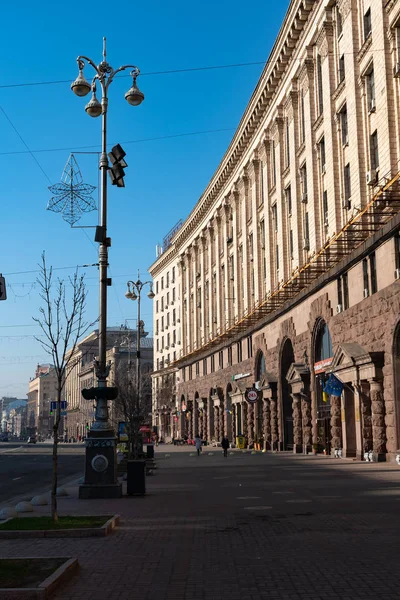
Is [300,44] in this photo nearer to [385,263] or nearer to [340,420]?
[385,263]

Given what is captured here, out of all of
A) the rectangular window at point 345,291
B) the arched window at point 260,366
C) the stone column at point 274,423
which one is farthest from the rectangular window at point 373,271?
the arched window at point 260,366

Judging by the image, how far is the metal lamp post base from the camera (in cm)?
1908

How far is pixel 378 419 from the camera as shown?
28.5 metres

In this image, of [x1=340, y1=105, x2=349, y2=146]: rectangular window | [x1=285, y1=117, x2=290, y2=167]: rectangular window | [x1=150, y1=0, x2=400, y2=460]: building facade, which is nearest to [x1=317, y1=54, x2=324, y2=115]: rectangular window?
[x1=150, y1=0, x2=400, y2=460]: building facade

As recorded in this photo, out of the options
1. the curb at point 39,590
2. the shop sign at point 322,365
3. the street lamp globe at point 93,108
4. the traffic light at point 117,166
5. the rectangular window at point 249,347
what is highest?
the street lamp globe at point 93,108

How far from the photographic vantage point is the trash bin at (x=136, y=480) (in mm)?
19953

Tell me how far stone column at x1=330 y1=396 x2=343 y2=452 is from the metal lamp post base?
682 inches

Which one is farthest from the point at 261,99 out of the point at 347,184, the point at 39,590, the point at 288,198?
the point at 39,590

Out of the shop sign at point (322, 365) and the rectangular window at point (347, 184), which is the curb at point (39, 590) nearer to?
the shop sign at point (322, 365)

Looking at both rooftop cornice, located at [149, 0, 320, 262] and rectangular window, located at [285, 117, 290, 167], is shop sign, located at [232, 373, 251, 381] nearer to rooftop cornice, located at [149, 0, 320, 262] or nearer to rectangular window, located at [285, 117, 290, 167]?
rectangular window, located at [285, 117, 290, 167]

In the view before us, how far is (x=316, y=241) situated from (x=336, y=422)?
10494 millimetres

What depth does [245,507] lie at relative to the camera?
53.9 ft

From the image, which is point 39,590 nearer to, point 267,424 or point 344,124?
point 344,124

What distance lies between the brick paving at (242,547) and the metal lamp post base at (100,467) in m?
0.75
